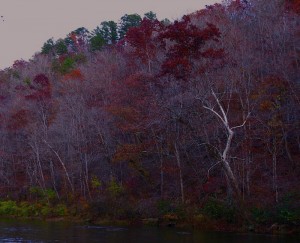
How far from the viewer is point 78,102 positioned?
38.1 metres

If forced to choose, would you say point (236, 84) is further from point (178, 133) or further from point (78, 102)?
point (78, 102)

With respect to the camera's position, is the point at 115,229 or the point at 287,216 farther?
the point at 115,229

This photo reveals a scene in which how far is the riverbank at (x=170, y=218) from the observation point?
22.4 metres

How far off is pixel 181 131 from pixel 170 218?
21.5 feet

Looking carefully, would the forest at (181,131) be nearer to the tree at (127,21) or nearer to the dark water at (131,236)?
the dark water at (131,236)

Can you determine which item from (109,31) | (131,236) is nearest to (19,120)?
(131,236)

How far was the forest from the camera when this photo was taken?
2614 cm

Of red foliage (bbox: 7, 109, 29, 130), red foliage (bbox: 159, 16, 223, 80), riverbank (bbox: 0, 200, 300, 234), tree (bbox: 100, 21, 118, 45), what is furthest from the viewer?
tree (bbox: 100, 21, 118, 45)

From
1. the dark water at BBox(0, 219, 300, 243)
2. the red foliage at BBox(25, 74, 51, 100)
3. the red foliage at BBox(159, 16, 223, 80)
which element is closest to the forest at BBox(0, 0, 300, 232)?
the red foliage at BBox(159, 16, 223, 80)

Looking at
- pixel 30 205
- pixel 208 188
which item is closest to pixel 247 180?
pixel 208 188

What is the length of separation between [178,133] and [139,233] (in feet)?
28.1

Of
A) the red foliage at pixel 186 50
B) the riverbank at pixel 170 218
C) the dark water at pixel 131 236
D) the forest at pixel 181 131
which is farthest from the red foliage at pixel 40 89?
the dark water at pixel 131 236

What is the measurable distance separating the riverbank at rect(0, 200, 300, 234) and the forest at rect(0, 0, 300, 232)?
0.11 m

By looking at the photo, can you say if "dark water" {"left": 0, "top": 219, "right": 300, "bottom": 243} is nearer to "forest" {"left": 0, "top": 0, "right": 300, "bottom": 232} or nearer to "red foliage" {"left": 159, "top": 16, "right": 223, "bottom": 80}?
"forest" {"left": 0, "top": 0, "right": 300, "bottom": 232}
